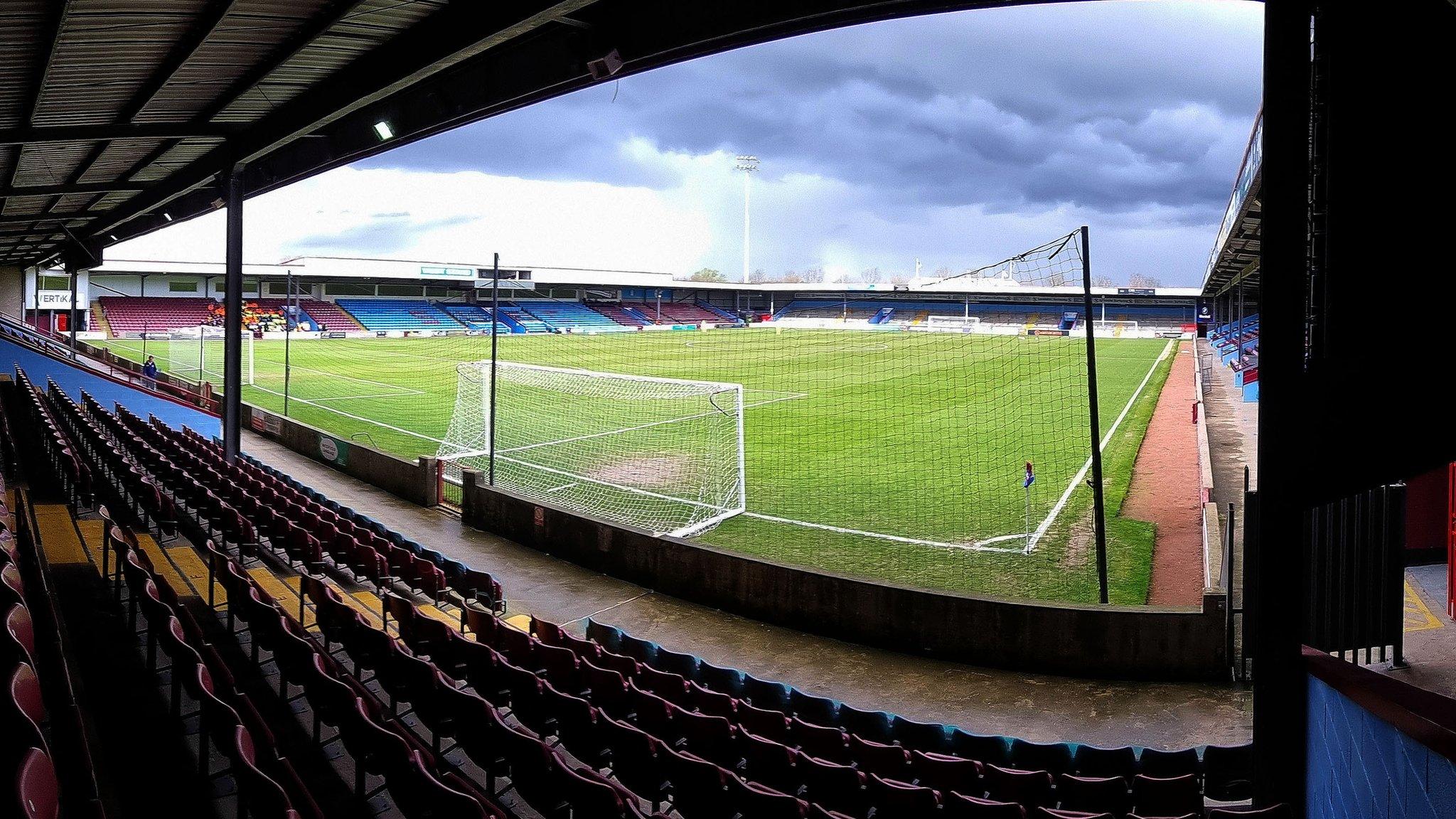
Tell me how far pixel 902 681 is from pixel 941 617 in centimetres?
89

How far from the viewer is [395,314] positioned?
2721 inches

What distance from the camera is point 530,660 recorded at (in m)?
7.36

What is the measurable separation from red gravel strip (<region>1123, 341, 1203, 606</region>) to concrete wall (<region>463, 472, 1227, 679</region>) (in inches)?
105

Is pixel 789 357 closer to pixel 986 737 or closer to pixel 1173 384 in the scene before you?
pixel 1173 384

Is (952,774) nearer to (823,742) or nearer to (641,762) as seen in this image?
(823,742)

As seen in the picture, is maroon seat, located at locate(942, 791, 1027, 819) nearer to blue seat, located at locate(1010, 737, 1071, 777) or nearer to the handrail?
blue seat, located at locate(1010, 737, 1071, 777)

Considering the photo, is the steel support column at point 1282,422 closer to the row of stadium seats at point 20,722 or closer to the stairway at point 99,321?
the row of stadium seats at point 20,722

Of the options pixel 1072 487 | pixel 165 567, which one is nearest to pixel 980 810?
pixel 165 567

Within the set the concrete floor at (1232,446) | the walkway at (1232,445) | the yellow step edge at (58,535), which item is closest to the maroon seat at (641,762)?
the concrete floor at (1232,446)

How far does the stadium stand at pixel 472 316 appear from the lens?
229 feet

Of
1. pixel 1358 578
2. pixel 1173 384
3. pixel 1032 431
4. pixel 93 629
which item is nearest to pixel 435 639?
pixel 93 629

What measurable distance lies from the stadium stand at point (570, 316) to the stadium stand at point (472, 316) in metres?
3.60

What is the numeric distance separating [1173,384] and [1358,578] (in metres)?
32.1

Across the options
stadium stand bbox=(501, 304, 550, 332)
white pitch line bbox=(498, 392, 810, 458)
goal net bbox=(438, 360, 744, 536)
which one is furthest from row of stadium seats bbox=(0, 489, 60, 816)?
stadium stand bbox=(501, 304, 550, 332)
